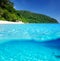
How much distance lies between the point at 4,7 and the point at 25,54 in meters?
57.3

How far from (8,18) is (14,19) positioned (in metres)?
1.94

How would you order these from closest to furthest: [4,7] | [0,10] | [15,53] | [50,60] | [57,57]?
[50,60]
[57,57]
[15,53]
[0,10]
[4,7]

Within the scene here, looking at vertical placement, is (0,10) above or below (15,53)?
above

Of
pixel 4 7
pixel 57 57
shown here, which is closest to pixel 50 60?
pixel 57 57

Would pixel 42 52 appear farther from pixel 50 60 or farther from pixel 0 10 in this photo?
pixel 0 10

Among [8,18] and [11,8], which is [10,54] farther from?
[11,8]

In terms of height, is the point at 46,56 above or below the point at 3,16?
below

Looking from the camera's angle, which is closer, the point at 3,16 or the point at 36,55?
the point at 36,55

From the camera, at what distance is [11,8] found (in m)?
68.3

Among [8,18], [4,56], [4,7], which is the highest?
[4,7]

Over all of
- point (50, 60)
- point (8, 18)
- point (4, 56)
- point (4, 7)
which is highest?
point (4, 7)

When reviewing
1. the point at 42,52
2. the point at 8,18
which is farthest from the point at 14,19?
the point at 42,52

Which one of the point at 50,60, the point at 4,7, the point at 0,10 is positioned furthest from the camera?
the point at 4,7

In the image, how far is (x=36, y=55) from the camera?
8.74 m
